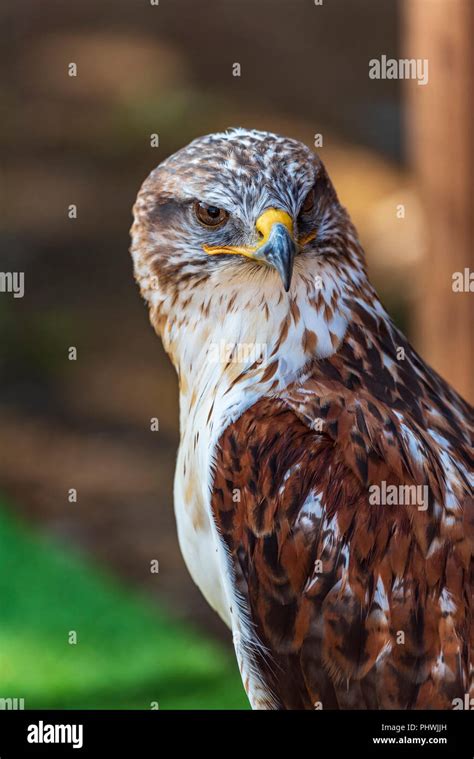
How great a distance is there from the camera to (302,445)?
81.5 inches

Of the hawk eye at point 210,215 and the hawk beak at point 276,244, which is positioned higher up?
the hawk eye at point 210,215

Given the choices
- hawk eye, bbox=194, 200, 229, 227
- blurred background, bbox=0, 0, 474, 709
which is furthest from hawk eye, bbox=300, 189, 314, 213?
blurred background, bbox=0, 0, 474, 709

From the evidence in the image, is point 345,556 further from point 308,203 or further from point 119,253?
point 119,253

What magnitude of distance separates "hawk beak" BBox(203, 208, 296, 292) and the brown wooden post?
1417 mm

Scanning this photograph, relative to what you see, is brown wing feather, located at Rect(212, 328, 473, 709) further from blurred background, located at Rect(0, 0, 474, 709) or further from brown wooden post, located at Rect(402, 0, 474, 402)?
blurred background, located at Rect(0, 0, 474, 709)

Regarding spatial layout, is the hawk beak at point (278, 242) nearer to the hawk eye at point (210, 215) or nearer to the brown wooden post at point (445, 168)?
the hawk eye at point (210, 215)

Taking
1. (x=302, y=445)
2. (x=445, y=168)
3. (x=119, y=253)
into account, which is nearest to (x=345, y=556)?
(x=302, y=445)

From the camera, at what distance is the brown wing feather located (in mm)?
1994

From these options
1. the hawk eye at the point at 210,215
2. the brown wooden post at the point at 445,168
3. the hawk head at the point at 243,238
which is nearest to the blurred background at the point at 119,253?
the brown wooden post at the point at 445,168

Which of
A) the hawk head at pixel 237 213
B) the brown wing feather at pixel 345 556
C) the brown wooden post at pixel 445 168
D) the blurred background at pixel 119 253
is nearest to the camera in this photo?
the brown wing feather at pixel 345 556

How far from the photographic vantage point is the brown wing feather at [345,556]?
1.99m

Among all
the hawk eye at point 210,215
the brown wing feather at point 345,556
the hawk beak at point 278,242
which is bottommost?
the brown wing feather at point 345,556

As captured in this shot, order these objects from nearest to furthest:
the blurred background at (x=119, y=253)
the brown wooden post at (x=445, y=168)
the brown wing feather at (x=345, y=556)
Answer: the brown wing feather at (x=345, y=556), the brown wooden post at (x=445, y=168), the blurred background at (x=119, y=253)
